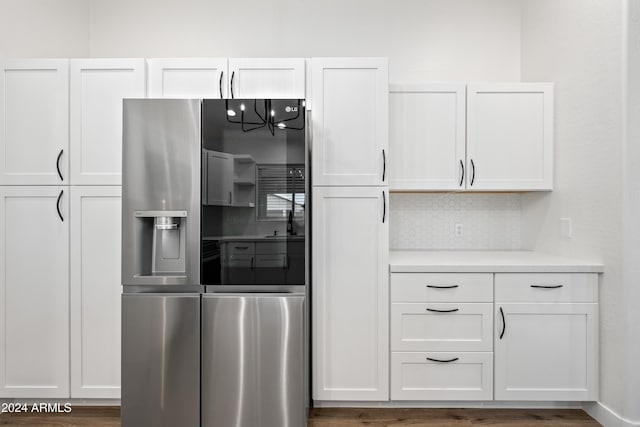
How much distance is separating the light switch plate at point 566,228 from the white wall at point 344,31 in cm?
123

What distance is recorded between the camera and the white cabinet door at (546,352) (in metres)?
2.42

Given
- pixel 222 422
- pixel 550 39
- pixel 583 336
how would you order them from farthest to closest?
pixel 550 39 < pixel 583 336 < pixel 222 422

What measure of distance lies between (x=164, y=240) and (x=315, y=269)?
2.90ft

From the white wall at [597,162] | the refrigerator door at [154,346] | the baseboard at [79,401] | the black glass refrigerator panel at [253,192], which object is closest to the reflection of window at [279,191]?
the black glass refrigerator panel at [253,192]

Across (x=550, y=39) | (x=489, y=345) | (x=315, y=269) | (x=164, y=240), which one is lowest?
(x=489, y=345)

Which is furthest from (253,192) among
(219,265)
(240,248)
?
(219,265)

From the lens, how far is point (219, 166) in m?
2.12

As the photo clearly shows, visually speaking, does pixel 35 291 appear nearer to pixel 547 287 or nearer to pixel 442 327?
pixel 442 327

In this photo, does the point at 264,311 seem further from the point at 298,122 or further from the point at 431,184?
the point at 431,184

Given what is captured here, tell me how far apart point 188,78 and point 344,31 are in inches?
52.8

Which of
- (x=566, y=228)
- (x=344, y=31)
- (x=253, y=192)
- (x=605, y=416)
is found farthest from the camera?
(x=344, y=31)

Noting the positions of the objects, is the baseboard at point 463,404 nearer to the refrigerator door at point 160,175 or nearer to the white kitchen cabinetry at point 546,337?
the white kitchen cabinetry at point 546,337

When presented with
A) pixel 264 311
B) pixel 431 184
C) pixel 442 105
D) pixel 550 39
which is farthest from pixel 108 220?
pixel 550 39

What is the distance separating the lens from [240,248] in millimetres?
2117
